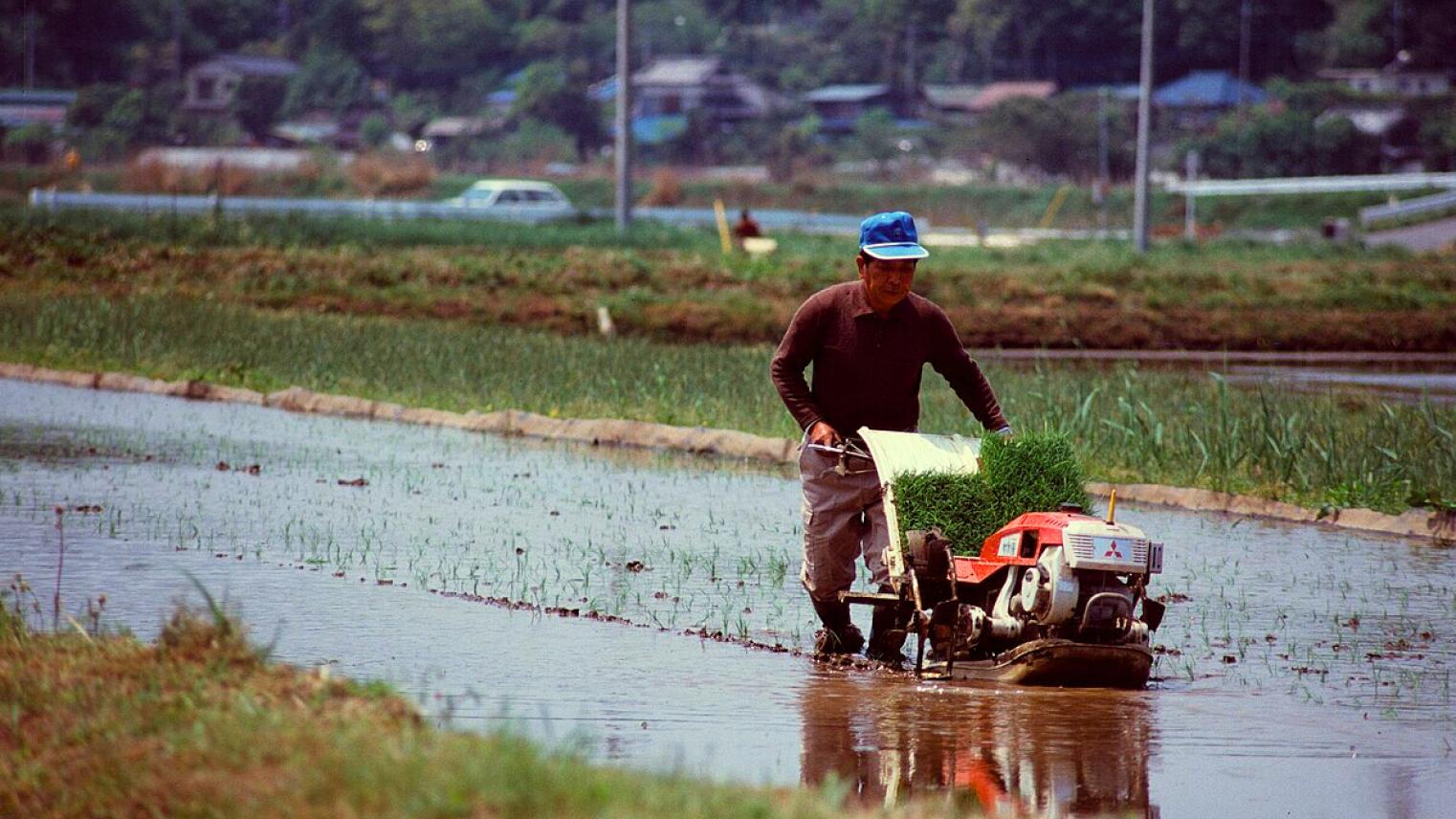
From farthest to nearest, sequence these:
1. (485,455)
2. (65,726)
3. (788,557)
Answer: (485,455) < (788,557) < (65,726)

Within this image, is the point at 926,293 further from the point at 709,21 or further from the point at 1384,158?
the point at 709,21

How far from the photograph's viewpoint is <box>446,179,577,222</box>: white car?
4831 centimetres

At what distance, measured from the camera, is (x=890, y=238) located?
864cm

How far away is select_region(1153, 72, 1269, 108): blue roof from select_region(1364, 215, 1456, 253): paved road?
3969 centimetres

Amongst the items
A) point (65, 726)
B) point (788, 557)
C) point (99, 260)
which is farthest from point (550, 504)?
point (99, 260)

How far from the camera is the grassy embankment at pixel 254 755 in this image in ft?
16.2

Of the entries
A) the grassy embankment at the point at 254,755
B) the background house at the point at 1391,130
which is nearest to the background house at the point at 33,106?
the background house at the point at 1391,130

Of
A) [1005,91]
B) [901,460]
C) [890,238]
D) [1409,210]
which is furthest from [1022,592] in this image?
[1005,91]

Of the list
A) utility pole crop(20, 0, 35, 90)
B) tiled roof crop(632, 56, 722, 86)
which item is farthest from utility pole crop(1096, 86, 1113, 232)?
utility pole crop(20, 0, 35, 90)

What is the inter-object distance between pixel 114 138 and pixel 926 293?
56889mm

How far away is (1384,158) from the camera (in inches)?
3088

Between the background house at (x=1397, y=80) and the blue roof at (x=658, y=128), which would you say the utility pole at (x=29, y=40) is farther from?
the background house at (x=1397, y=80)

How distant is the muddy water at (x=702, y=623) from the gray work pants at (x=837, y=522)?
38 cm

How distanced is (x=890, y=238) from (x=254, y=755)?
4.02m
